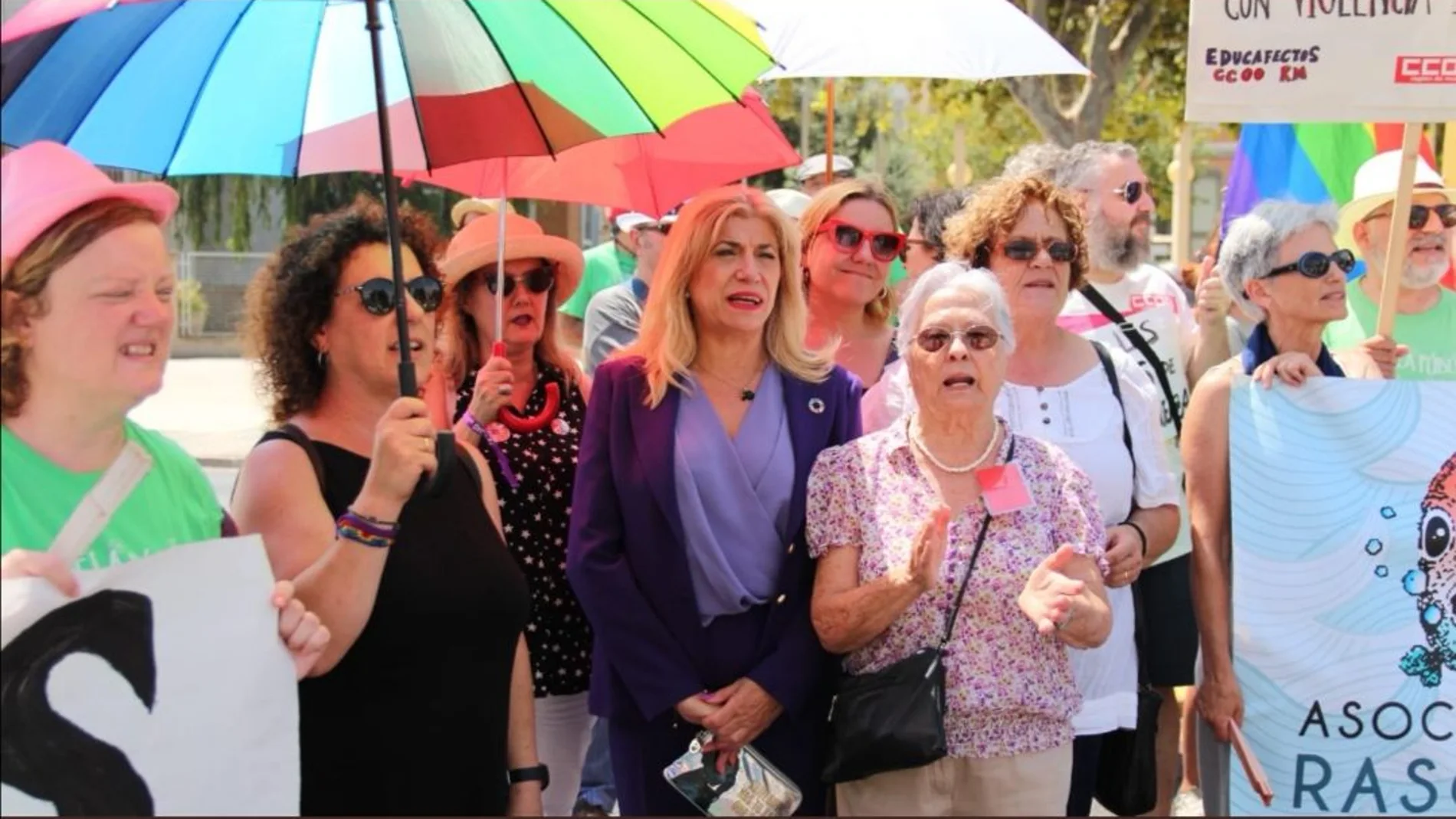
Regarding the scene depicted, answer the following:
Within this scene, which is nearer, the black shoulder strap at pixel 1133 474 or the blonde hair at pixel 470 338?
the black shoulder strap at pixel 1133 474

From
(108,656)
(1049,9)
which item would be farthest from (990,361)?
(1049,9)

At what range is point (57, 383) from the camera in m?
2.54

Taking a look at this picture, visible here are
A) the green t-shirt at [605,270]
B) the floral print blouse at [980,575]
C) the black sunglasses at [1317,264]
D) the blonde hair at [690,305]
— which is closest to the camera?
the floral print blouse at [980,575]

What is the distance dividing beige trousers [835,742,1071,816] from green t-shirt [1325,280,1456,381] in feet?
7.99

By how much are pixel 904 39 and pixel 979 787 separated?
251cm

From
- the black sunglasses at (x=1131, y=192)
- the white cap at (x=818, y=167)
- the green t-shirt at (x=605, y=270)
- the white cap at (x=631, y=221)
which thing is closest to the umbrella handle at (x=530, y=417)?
the black sunglasses at (x=1131, y=192)

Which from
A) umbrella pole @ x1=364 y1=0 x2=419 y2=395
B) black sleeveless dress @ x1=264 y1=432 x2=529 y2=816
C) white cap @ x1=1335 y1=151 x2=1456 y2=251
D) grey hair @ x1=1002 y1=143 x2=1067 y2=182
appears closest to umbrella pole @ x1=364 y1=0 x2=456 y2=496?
umbrella pole @ x1=364 y1=0 x2=419 y2=395

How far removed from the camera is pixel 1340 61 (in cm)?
429

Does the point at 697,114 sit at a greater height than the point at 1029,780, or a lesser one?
greater

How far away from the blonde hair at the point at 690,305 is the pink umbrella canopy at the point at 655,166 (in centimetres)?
57

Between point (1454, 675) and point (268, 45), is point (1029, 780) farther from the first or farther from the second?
point (268, 45)

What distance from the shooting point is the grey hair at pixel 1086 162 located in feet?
18.8

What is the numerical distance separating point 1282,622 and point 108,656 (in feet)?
8.94

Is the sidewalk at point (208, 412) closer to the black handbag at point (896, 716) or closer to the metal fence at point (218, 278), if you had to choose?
the metal fence at point (218, 278)
